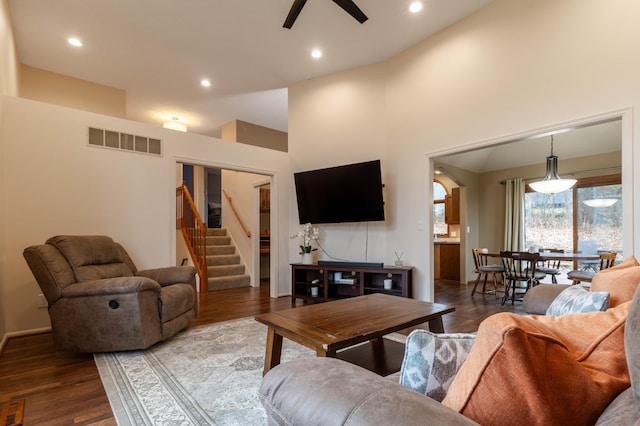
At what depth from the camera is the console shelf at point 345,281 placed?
4227 millimetres

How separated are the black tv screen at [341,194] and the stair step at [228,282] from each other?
6.67 feet

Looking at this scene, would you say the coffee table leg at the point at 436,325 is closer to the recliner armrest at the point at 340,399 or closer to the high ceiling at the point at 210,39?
the recliner armrest at the point at 340,399

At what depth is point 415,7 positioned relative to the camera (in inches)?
142

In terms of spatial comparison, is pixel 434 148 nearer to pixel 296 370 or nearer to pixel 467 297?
pixel 467 297

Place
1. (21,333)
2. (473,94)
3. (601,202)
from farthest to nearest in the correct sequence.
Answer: (601,202)
(473,94)
(21,333)

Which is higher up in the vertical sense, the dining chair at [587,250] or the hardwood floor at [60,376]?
the dining chair at [587,250]

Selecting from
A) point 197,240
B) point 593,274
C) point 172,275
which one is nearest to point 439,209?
point 593,274

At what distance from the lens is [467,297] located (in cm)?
516

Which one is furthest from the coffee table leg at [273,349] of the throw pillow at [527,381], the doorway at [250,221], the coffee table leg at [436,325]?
the doorway at [250,221]

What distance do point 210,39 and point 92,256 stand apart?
9.87 feet

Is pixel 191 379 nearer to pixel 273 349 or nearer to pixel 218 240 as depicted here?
pixel 273 349

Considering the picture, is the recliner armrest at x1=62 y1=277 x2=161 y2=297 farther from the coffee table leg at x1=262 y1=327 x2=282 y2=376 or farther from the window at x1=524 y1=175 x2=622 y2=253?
the window at x1=524 y1=175 x2=622 y2=253

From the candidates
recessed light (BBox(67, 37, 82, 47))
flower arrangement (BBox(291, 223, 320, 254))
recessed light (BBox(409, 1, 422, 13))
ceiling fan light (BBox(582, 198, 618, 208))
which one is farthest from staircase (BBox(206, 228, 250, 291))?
ceiling fan light (BBox(582, 198, 618, 208))

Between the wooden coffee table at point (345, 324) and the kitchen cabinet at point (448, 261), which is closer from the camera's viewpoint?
the wooden coffee table at point (345, 324)
